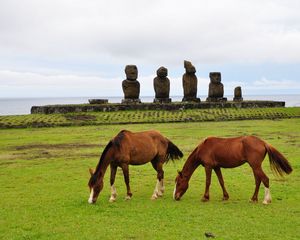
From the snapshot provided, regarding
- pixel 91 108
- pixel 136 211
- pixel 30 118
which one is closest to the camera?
pixel 136 211

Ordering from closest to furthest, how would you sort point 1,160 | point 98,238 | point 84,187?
point 98,238 → point 84,187 → point 1,160

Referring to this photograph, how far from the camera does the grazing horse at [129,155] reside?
34.8ft

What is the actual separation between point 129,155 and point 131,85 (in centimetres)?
3592

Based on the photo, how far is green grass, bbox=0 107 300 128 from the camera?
37.9 meters

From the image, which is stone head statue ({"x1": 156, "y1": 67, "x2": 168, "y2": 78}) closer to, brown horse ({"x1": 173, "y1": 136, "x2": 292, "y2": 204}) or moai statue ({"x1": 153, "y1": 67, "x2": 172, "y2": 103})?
moai statue ({"x1": 153, "y1": 67, "x2": 172, "y2": 103})

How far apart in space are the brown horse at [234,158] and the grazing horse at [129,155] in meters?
1.18

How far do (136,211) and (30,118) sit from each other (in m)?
Answer: 31.0

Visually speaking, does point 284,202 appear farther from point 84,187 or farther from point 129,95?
point 129,95

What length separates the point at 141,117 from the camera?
40219 millimetres

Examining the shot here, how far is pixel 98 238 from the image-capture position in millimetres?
8180

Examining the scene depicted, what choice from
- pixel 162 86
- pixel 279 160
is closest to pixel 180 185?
pixel 279 160

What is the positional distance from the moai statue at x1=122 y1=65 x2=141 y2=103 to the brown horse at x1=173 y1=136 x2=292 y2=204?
119 ft

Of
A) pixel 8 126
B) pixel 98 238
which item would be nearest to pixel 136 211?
pixel 98 238

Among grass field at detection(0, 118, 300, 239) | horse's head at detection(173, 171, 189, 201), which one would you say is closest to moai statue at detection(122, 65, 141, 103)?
grass field at detection(0, 118, 300, 239)
